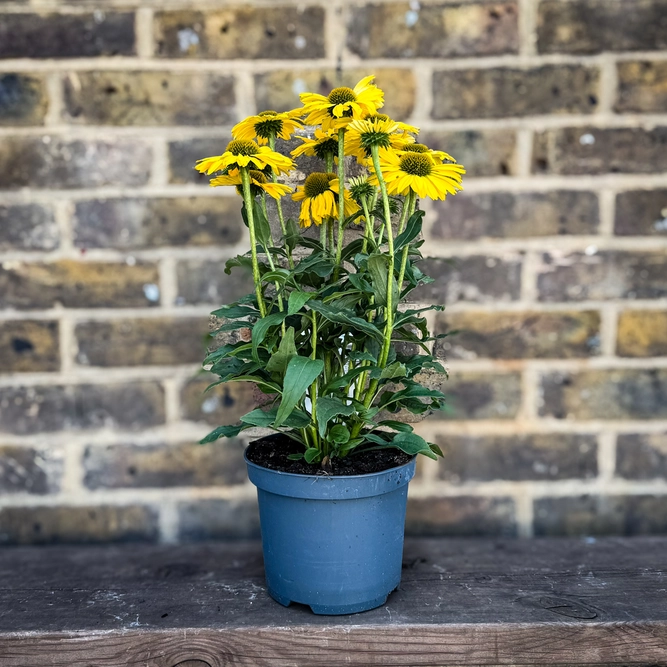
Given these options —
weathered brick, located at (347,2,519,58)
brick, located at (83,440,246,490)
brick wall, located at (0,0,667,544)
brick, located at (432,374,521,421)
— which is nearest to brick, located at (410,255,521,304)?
brick wall, located at (0,0,667,544)

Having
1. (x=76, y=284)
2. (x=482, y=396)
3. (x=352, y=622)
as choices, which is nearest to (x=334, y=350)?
(x=352, y=622)

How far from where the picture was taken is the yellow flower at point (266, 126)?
81 centimetres

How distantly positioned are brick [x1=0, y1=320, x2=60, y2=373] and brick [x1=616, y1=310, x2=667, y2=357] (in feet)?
3.21

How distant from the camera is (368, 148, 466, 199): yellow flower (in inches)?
29.9

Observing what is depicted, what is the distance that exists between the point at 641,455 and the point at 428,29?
822 millimetres

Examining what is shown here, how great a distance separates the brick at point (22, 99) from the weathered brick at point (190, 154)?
23 cm

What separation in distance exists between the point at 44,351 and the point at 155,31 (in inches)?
22.6

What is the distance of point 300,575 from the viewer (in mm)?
855

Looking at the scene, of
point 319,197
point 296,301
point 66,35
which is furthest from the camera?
point 66,35

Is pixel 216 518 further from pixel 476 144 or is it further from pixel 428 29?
pixel 428 29

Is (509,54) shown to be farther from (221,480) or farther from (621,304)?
(221,480)

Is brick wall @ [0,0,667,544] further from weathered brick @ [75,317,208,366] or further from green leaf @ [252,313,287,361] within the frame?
green leaf @ [252,313,287,361]

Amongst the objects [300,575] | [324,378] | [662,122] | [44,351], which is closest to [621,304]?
[662,122]

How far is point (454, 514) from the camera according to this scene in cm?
123
